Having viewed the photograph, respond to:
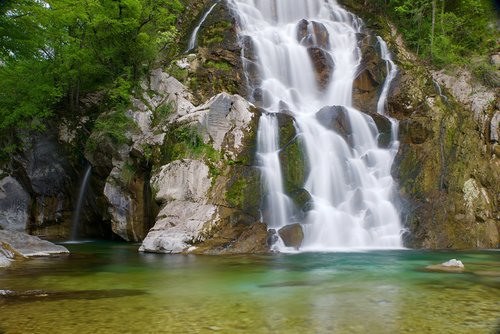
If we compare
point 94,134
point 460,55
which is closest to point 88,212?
point 94,134

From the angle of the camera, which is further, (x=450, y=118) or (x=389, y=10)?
(x=389, y=10)

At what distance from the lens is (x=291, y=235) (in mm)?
14492

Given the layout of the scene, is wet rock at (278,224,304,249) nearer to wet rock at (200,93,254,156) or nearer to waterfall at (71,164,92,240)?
wet rock at (200,93,254,156)

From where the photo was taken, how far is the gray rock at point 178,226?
1380 centimetres

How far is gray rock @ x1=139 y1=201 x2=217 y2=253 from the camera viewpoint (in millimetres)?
13797

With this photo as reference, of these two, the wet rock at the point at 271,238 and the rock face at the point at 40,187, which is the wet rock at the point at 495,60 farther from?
the rock face at the point at 40,187

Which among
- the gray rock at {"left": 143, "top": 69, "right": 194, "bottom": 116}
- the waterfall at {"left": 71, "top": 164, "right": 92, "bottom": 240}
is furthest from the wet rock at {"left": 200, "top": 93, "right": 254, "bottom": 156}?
the waterfall at {"left": 71, "top": 164, "right": 92, "bottom": 240}

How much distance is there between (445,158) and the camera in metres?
17.5

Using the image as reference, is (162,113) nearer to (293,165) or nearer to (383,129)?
(293,165)

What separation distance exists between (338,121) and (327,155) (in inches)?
73.1

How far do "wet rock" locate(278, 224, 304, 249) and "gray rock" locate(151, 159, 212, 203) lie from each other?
2754 millimetres

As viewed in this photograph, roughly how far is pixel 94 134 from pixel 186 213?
22.1ft

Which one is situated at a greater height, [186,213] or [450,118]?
[450,118]

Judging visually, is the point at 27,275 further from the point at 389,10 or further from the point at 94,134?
the point at 389,10
